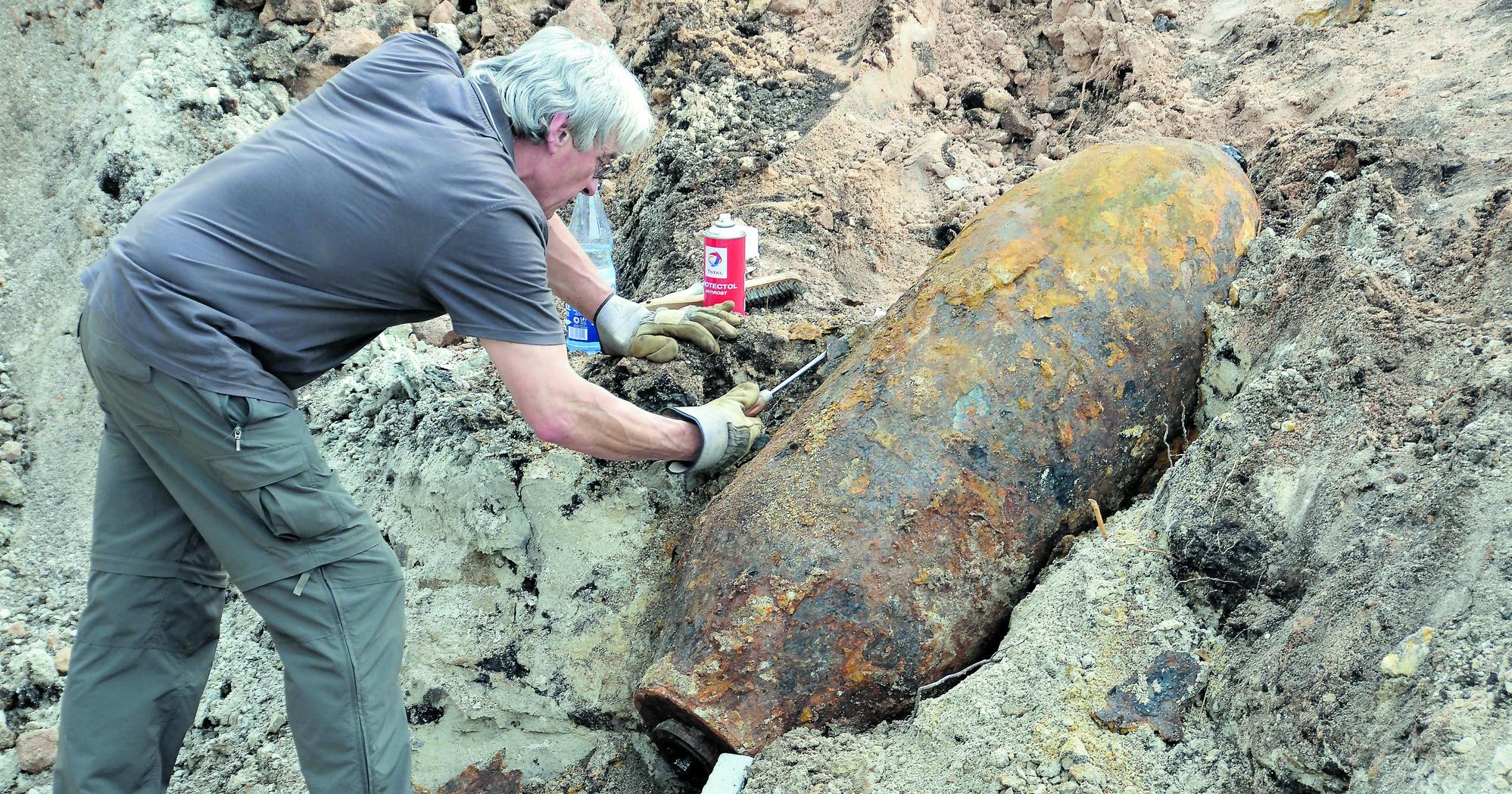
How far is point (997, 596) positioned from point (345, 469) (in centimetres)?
215

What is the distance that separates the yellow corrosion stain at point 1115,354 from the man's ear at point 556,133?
4.45 feet

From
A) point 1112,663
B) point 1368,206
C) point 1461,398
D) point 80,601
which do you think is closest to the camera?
point 1461,398

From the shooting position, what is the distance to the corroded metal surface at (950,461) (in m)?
2.18

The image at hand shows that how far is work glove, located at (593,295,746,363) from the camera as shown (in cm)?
298

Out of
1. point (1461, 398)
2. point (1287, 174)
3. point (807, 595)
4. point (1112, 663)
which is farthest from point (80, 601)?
point (1287, 174)

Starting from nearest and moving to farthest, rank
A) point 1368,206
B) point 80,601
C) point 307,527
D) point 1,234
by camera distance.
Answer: point 307,527, point 1368,206, point 80,601, point 1,234

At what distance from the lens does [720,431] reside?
8.48ft

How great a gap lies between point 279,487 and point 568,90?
1059mm

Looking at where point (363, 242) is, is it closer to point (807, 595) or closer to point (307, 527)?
point (307, 527)

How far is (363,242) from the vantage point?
2.06 metres

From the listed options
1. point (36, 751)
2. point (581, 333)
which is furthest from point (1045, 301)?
point (36, 751)

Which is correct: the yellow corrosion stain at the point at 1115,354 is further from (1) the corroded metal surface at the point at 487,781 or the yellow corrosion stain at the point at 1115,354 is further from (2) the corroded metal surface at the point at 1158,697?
(1) the corroded metal surface at the point at 487,781

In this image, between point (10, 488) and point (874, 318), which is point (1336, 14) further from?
point (10, 488)

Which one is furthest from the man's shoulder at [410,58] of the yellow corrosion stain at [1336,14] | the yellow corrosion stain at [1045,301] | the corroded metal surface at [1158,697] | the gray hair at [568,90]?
the yellow corrosion stain at [1336,14]
